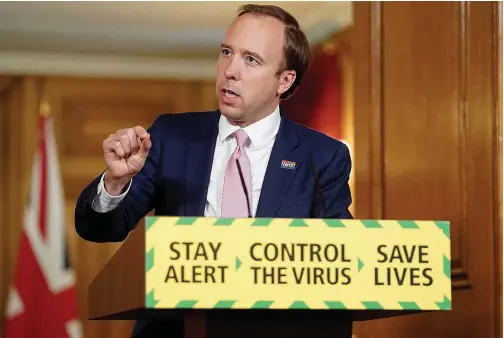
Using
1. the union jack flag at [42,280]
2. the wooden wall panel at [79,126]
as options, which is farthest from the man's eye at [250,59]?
the wooden wall panel at [79,126]

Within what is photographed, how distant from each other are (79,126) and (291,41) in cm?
396

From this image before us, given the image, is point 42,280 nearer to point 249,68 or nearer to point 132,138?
point 249,68

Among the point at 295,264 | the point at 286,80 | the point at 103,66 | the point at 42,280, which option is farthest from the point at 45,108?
the point at 295,264


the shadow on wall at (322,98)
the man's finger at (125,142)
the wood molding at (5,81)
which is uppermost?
the wood molding at (5,81)

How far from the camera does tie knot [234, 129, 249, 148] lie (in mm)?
1591

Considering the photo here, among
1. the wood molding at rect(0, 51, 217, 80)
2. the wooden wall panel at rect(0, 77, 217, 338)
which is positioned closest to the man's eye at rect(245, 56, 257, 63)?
the wooden wall panel at rect(0, 77, 217, 338)

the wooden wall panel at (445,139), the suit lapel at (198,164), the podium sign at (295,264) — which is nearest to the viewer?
the podium sign at (295,264)

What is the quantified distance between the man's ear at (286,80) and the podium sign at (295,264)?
613mm

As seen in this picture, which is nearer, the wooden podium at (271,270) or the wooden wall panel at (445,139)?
the wooden podium at (271,270)

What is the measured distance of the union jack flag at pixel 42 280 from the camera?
16.0ft

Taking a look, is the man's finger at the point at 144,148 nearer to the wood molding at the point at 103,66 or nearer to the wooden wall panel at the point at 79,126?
the wooden wall panel at the point at 79,126

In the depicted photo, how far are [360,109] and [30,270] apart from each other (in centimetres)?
266

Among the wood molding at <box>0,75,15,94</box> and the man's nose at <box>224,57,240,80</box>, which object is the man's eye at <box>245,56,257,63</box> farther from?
the wood molding at <box>0,75,15,94</box>

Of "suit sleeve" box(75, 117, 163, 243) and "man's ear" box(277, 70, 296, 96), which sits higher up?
"man's ear" box(277, 70, 296, 96)
